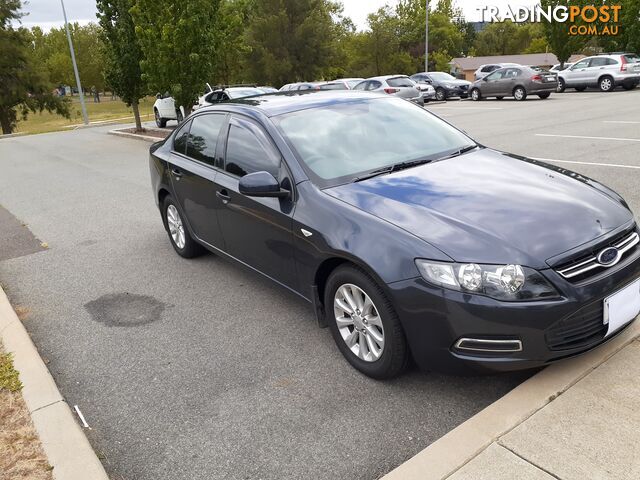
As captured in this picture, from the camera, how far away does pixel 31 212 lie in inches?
349

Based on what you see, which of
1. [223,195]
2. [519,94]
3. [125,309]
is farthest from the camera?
[519,94]

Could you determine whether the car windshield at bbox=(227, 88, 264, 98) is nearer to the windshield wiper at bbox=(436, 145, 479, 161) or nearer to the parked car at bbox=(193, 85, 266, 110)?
the parked car at bbox=(193, 85, 266, 110)

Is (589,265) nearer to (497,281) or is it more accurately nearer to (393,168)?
(497,281)

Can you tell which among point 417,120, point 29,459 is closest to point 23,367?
point 29,459

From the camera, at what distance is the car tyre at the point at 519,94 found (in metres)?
23.7

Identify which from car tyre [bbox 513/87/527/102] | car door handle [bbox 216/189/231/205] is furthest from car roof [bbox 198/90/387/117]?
car tyre [bbox 513/87/527/102]

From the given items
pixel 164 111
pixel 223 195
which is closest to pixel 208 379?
pixel 223 195

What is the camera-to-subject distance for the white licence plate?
2857 millimetres

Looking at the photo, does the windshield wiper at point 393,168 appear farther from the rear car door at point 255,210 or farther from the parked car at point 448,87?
the parked car at point 448,87

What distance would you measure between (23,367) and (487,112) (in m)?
18.8

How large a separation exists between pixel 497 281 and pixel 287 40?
51429 millimetres

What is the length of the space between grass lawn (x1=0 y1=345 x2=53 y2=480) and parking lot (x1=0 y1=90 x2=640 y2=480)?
0.91 ft

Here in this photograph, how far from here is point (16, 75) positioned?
44594 mm

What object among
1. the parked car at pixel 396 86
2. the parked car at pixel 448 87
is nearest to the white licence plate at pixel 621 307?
the parked car at pixel 396 86
